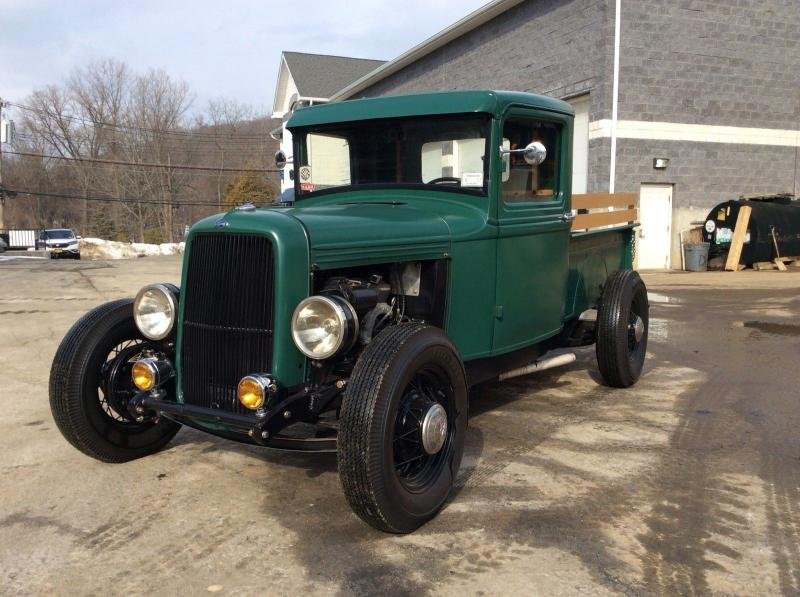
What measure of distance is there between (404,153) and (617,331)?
2287mm

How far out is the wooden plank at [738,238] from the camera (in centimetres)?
1491

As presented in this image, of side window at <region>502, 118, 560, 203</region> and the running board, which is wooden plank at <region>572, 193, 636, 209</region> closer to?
side window at <region>502, 118, 560, 203</region>

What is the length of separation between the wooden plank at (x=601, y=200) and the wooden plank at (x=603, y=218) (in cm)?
7

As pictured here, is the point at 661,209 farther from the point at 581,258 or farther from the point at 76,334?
the point at 76,334

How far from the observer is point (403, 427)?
3.22 meters

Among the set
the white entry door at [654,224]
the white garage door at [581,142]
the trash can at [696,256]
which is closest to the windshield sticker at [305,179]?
the white garage door at [581,142]

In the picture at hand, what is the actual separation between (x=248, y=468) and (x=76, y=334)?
122 cm

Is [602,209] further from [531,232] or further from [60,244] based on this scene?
[60,244]

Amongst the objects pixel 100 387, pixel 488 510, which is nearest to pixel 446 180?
pixel 488 510

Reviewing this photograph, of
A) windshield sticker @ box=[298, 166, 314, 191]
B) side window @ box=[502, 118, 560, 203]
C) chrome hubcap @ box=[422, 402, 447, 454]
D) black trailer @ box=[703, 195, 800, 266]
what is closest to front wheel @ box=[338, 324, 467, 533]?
chrome hubcap @ box=[422, 402, 447, 454]

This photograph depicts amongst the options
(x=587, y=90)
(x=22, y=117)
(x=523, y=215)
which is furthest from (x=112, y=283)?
(x=22, y=117)

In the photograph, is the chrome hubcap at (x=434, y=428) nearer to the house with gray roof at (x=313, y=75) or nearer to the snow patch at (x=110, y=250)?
the snow patch at (x=110, y=250)

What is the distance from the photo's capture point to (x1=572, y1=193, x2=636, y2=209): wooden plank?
539cm

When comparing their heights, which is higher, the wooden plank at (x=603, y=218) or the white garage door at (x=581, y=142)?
the white garage door at (x=581, y=142)
